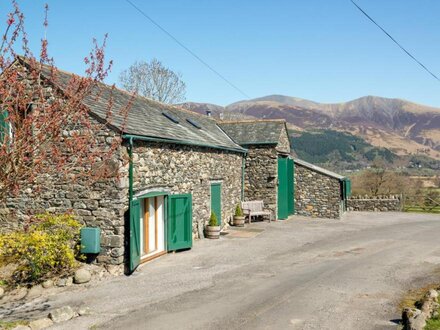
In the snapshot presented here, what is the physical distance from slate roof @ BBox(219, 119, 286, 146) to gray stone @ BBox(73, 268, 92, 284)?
12915mm

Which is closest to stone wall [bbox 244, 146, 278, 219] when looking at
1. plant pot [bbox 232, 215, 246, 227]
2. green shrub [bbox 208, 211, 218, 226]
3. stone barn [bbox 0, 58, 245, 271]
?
plant pot [bbox 232, 215, 246, 227]

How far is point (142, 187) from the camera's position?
38.9ft

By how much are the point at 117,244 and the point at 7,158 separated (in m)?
5.69

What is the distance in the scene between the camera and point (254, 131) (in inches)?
896

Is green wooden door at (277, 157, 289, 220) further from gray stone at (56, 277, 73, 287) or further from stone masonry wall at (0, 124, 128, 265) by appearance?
gray stone at (56, 277, 73, 287)

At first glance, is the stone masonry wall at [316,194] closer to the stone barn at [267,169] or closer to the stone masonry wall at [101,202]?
the stone barn at [267,169]

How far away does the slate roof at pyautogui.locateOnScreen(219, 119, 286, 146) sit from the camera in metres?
21.7

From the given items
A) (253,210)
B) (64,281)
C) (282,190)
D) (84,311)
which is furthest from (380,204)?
(84,311)

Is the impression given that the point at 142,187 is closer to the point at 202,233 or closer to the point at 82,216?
the point at 82,216

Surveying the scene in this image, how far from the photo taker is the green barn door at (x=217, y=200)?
56.3 feet

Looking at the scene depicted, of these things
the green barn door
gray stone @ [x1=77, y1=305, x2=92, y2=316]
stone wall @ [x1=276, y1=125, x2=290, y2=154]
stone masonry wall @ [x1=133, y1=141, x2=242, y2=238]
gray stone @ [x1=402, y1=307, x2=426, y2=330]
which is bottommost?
gray stone @ [x1=77, y1=305, x2=92, y2=316]

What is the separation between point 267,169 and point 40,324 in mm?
15489

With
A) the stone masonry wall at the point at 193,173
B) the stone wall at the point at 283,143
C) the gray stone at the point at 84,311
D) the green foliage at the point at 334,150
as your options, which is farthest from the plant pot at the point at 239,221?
the green foliage at the point at 334,150

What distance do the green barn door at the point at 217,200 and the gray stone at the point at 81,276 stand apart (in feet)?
24.7
